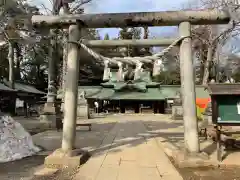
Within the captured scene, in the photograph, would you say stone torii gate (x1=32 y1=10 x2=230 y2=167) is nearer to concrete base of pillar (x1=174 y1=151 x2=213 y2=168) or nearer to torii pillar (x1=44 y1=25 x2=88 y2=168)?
torii pillar (x1=44 y1=25 x2=88 y2=168)

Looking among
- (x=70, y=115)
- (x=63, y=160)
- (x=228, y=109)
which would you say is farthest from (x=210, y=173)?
(x=70, y=115)

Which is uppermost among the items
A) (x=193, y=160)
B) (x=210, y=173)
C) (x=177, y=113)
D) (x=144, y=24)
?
(x=144, y=24)

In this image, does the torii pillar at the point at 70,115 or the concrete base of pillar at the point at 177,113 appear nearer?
the torii pillar at the point at 70,115

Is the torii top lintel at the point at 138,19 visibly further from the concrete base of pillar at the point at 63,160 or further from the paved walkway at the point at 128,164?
the paved walkway at the point at 128,164

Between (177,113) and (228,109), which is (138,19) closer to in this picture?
(228,109)

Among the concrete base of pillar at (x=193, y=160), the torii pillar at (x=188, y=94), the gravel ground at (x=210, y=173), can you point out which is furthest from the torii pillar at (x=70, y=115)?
the torii pillar at (x=188, y=94)

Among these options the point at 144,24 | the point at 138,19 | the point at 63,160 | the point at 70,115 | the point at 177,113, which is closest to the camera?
the point at 63,160

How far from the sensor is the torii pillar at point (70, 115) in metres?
6.59

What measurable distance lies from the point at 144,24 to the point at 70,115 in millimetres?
2997

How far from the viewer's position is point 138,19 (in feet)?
23.6

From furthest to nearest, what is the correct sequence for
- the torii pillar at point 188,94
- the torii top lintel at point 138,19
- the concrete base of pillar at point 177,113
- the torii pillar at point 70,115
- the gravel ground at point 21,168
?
→ the concrete base of pillar at point 177,113, the torii top lintel at point 138,19, the torii pillar at point 188,94, the torii pillar at point 70,115, the gravel ground at point 21,168

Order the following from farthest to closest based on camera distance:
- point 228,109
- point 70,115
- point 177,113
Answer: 1. point 177,113
2. point 70,115
3. point 228,109

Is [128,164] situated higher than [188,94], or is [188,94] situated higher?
Result: [188,94]

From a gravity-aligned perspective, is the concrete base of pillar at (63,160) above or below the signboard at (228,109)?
below
